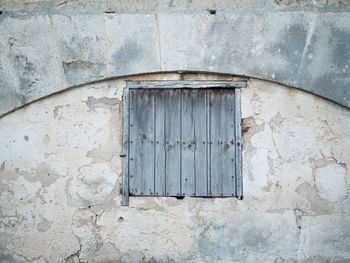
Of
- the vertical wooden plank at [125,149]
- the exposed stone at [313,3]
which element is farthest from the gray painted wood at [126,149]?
the exposed stone at [313,3]

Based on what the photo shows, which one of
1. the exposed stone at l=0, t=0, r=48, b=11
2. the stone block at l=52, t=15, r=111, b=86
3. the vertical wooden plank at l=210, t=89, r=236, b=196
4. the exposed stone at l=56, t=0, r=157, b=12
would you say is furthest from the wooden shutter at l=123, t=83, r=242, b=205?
the exposed stone at l=0, t=0, r=48, b=11

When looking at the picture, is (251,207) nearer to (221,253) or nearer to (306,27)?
(221,253)

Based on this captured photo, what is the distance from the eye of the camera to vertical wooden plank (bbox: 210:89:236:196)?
3020 mm

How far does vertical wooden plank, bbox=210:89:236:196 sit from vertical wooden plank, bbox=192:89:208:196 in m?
0.06

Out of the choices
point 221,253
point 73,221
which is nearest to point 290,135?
point 221,253

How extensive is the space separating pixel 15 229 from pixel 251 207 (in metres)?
1.91

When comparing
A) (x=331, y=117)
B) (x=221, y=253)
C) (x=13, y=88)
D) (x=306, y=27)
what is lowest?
(x=221, y=253)

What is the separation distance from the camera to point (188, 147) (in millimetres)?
3057

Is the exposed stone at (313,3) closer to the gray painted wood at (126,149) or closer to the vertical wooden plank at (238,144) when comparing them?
the vertical wooden plank at (238,144)

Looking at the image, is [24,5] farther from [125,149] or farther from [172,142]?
[172,142]

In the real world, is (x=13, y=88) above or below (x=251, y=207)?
Answer: above

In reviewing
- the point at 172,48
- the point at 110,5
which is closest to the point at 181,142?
the point at 172,48

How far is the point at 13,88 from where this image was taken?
10.1 ft

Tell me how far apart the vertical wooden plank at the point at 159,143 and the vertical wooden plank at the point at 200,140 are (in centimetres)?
26
